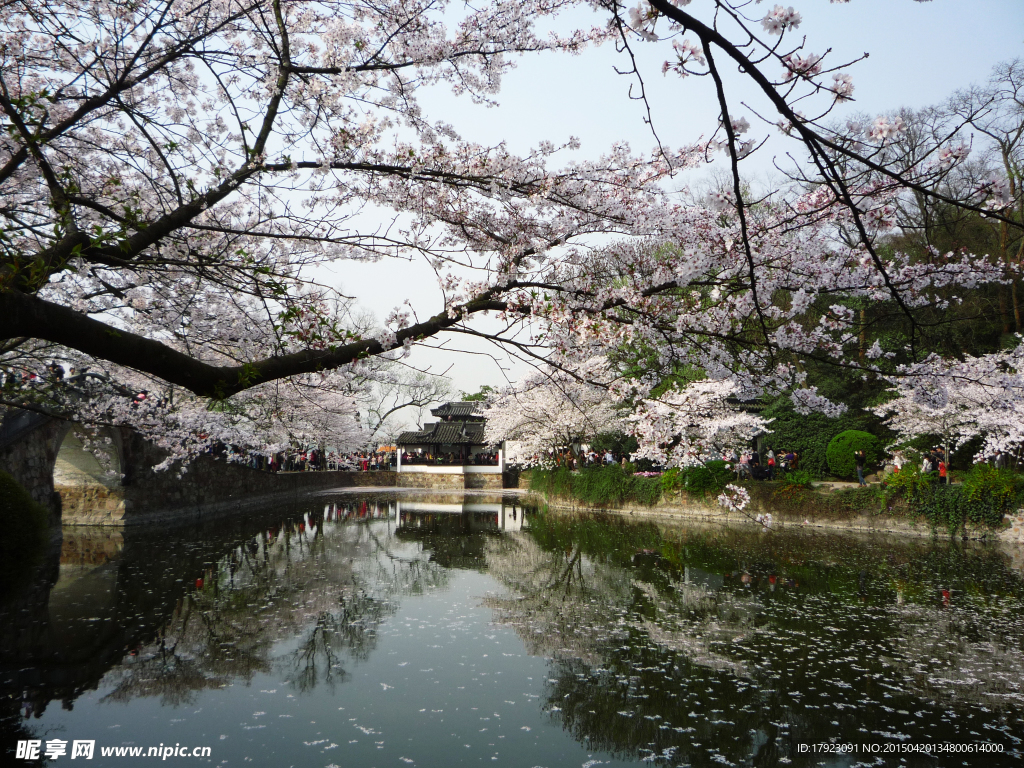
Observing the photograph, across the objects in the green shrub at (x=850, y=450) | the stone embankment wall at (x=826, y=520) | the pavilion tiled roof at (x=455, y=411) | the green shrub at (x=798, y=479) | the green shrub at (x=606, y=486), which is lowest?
the stone embankment wall at (x=826, y=520)

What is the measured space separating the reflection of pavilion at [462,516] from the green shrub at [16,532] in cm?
959

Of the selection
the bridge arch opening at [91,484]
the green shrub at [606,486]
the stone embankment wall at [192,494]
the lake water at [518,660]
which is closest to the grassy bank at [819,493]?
the green shrub at [606,486]

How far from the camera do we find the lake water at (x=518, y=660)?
4.51 meters

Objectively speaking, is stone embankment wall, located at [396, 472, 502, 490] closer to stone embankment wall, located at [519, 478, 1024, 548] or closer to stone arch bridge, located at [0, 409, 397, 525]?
stone embankment wall, located at [519, 478, 1024, 548]

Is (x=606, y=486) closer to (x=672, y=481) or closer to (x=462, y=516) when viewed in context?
(x=672, y=481)

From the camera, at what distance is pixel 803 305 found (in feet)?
18.0

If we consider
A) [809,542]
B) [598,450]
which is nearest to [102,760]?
[809,542]

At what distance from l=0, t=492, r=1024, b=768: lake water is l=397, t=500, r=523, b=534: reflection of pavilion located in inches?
248

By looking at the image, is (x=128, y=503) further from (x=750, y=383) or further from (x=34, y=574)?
(x=750, y=383)

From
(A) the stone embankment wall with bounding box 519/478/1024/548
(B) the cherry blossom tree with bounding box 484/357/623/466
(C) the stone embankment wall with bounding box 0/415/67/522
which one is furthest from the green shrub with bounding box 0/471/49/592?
(B) the cherry blossom tree with bounding box 484/357/623/466

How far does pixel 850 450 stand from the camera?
19016 mm

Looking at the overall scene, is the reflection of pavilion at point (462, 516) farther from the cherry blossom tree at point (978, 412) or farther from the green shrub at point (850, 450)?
the cherry blossom tree at point (978, 412)

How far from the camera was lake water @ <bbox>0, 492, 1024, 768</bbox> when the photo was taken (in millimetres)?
4512

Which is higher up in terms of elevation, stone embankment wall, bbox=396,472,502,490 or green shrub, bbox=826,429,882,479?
green shrub, bbox=826,429,882,479
